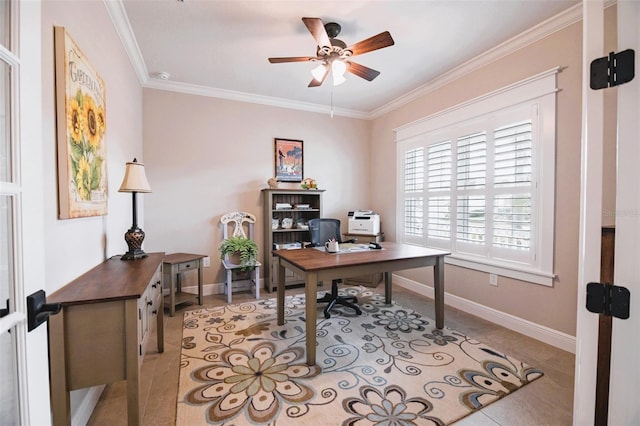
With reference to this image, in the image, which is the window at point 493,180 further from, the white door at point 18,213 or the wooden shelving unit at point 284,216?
the white door at point 18,213

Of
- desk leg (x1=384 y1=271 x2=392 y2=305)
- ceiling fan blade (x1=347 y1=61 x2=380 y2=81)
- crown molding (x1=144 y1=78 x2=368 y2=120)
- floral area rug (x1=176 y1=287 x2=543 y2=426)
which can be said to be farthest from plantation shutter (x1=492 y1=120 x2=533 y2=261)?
crown molding (x1=144 y1=78 x2=368 y2=120)

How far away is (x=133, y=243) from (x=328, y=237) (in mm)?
2069

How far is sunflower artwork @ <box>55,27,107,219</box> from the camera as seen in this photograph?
1.43 metres

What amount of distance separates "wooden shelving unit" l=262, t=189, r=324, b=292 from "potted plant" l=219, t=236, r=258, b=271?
33 cm

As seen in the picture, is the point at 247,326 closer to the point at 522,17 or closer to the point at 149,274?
the point at 149,274

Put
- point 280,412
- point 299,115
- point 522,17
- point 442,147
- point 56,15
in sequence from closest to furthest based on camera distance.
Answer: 1. point 56,15
2. point 280,412
3. point 522,17
4. point 442,147
5. point 299,115

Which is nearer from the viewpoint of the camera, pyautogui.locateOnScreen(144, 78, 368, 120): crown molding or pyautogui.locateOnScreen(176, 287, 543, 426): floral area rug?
pyautogui.locateOnScreen(176, 287, 543, 426): floral area rug

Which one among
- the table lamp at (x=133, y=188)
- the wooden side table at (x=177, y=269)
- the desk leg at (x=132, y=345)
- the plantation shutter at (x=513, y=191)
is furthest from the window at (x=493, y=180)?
the table lamp at (x=133, y=188)

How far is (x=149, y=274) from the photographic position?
1.66m

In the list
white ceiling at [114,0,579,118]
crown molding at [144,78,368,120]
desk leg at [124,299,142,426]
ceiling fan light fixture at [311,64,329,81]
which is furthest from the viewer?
crown molding at [144,78,368,120]

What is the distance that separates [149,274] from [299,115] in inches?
134

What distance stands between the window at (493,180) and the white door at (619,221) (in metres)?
1.81

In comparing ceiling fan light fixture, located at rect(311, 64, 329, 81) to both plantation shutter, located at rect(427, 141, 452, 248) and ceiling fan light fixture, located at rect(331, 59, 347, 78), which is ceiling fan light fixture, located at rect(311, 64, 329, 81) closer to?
ceiling fan light fixture, located at rect(331, 59, 347, 78)

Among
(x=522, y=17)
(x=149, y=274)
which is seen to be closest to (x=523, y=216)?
(x=522, y=17)
